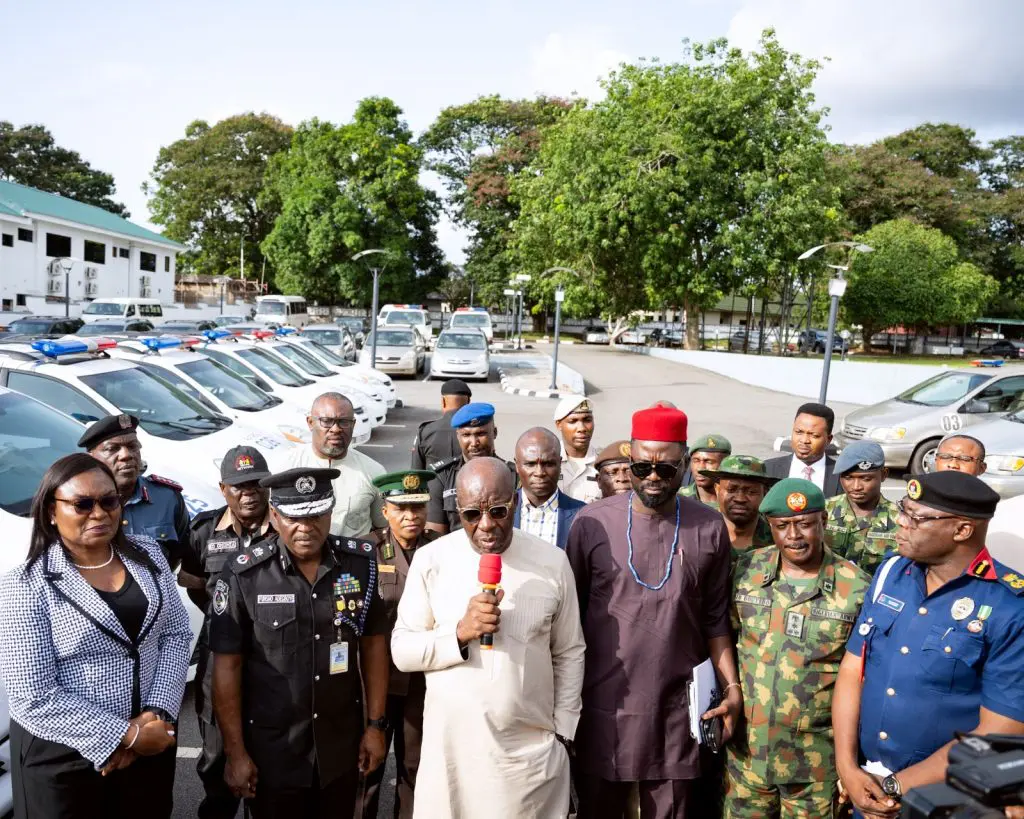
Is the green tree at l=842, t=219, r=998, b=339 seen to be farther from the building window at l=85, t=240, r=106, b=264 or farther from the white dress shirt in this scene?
the building window at l=85, t=240, r=106, b=264

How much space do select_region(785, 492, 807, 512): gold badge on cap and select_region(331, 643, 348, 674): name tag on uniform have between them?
1.75 metres

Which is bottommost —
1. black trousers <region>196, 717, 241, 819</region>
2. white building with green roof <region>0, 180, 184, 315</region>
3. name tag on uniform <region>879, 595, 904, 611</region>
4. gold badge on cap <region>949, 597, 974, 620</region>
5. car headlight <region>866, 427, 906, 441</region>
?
black trousers <region>196, 717, 241, 819</region>

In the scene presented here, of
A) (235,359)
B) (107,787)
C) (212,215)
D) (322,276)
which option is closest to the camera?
(107,787)

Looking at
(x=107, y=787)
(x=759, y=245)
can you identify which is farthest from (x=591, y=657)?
(x=759, y=245)

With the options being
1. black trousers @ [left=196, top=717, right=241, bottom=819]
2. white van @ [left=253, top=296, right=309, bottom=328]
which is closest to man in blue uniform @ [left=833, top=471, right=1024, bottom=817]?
black trousers @ [left=196, top=717, right=241, bottom=819]

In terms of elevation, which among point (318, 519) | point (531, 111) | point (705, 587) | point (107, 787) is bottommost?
point (107, 787)

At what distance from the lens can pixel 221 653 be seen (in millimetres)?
2910

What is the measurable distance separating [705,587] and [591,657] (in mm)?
510

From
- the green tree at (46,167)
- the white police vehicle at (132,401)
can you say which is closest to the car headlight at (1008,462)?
the white police vehicle at (132,401)

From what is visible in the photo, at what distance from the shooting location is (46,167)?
5619 cm

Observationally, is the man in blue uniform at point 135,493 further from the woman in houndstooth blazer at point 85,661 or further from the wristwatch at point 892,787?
the wristwatch at point 892,787

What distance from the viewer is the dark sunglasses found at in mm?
3051

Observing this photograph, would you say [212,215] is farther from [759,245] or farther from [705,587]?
[705,587]

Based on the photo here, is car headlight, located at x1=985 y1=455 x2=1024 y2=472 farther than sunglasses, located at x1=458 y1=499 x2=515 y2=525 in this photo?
Yes
